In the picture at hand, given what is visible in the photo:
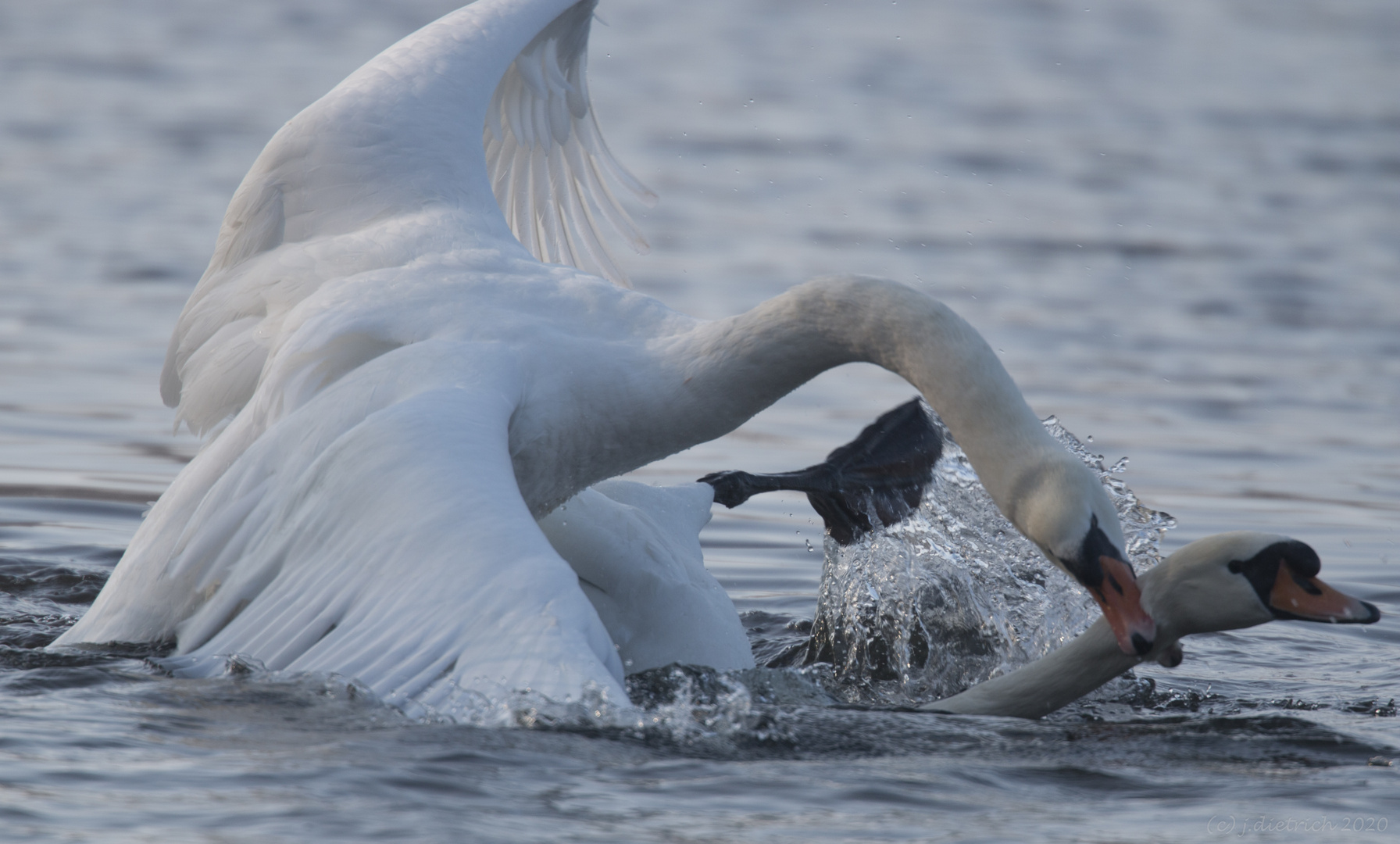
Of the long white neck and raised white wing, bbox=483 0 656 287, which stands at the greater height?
raised white wing, bbox=483 0 656 287

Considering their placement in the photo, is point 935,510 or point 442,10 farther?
point 442,10

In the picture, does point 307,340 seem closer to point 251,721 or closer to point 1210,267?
point 251,721

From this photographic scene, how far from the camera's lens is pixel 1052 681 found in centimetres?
604

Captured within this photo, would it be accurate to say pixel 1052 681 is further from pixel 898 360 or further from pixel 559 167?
pixel 559 167

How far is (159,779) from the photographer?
479 centimetres

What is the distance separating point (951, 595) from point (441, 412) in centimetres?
259

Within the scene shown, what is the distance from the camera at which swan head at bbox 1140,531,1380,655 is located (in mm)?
5609

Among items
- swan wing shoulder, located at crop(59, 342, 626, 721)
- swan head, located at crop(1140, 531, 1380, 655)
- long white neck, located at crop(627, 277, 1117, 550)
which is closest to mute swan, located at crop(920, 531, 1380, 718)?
swan head, located at crop(1140, 531, 1380, 655)

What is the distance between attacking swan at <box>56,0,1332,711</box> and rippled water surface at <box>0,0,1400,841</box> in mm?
210

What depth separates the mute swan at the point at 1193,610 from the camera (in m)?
5.66

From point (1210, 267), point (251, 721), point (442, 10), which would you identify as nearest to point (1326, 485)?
point (1210, 267)

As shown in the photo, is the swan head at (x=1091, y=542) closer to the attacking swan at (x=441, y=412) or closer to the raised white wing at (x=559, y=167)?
the attacking swan at (x=441, y=412)

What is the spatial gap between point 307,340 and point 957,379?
188 cm

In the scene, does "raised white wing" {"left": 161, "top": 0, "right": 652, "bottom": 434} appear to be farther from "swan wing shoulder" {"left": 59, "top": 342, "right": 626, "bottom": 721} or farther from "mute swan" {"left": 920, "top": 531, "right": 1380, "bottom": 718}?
"mute swan" {"left": 920, "top": 531, "right": 1380, "bottom": 718}
